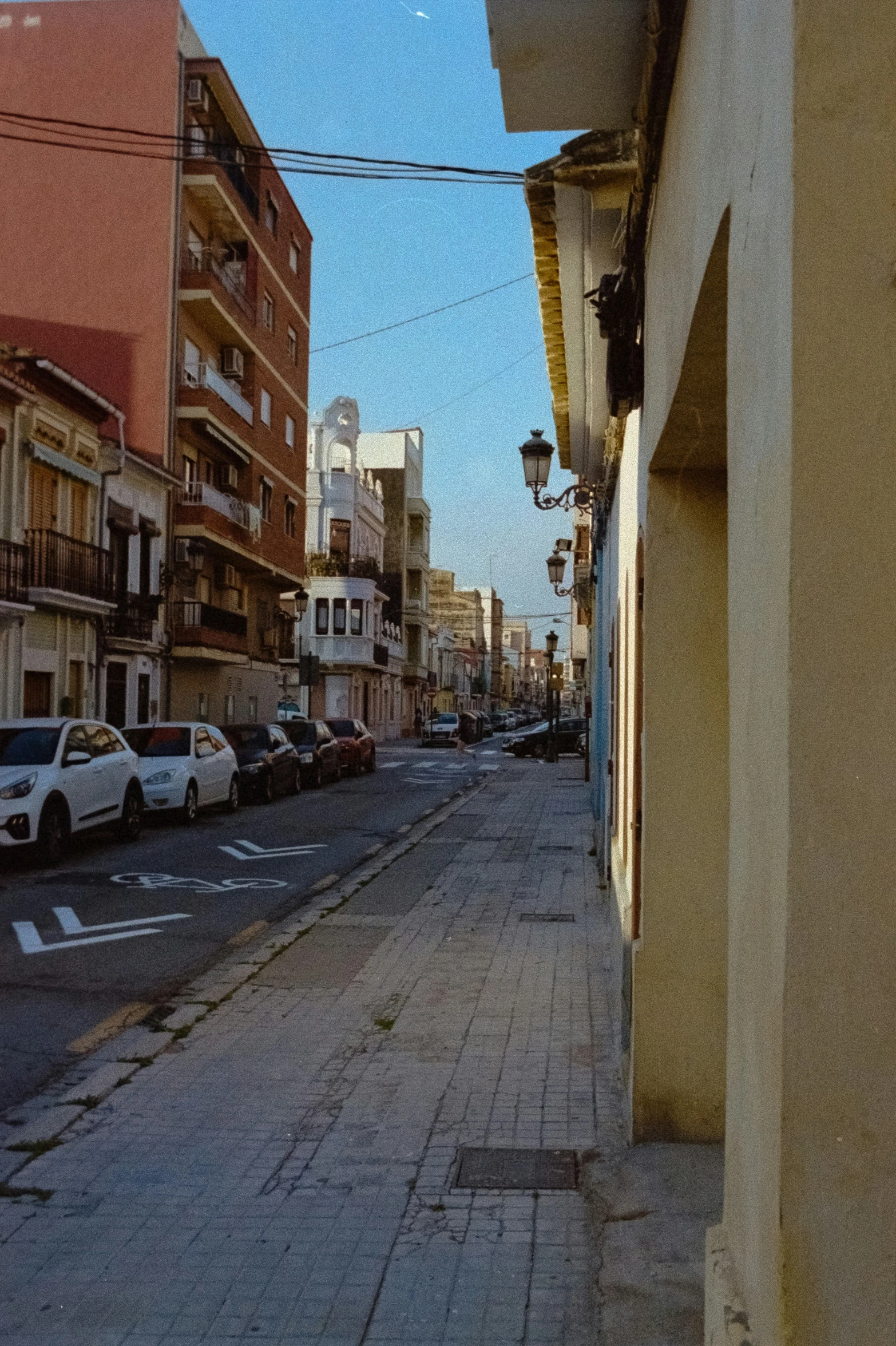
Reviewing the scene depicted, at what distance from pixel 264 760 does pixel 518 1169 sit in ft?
66.0

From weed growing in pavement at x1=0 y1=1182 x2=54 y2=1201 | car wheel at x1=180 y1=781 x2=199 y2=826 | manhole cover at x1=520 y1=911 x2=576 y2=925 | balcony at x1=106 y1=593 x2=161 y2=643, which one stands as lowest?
weed growing in pavement at x1=0 y1=1182 x2=54 y2=1201

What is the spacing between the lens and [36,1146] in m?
5.41

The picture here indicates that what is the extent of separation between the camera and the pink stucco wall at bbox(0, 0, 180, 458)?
102 feet

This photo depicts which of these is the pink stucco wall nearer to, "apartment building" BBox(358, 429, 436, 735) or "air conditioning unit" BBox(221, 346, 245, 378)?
"air conditioning unit" BBox(221, 346, 245, 378)

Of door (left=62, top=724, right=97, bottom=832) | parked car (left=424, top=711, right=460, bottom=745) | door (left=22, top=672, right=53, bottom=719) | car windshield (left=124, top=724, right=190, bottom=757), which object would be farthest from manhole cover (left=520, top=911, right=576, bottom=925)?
parked car (left=424, top=711, right=460, bottom=745)

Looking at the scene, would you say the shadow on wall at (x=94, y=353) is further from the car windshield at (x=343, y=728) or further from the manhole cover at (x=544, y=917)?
the manhole cover at (x=544, y=917)

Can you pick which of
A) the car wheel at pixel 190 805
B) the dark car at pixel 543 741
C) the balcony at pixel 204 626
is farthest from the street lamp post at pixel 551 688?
the car wheel at pixel 190 805

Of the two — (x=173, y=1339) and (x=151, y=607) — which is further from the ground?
(x=151, y=607)

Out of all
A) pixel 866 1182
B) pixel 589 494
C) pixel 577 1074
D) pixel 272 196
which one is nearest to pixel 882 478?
pixel 866 1182

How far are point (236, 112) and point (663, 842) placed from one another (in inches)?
1294

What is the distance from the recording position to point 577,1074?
6.29 metres

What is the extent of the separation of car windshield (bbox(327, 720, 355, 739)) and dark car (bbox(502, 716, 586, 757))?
34.8ft

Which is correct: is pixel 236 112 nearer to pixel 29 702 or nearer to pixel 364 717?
pixel 29 702

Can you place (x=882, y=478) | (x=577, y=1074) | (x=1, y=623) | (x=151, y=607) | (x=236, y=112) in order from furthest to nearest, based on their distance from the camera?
(x=236, y=112) → (x=151, y=607) → (x=1, y=623) → (x=577, y=1074) → (x=882, y=478)
